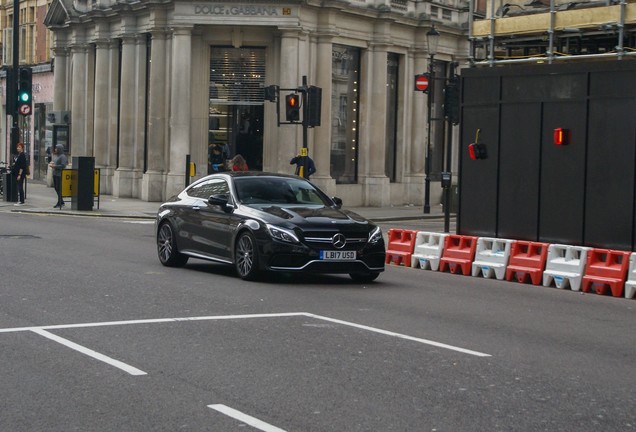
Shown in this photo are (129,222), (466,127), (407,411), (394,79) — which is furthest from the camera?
(394,79)

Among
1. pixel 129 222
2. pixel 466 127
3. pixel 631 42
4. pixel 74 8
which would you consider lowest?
pixel 129 222

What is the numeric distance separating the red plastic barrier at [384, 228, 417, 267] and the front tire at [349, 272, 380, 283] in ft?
11.1

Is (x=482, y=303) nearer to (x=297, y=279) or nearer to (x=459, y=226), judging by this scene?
(x=297, y=279)

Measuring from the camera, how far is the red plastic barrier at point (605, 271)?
16094mm

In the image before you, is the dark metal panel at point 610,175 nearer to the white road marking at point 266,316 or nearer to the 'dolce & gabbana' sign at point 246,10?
the white road marking at point 266,316

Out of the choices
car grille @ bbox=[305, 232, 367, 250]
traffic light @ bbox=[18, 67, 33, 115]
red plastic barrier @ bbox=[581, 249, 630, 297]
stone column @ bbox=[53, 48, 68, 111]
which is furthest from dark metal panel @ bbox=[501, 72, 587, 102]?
stone column @ bbox=[53, 48, 68, 111]

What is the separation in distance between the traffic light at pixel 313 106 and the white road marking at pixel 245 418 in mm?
23379

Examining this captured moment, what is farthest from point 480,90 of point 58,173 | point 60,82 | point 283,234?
point 60,82

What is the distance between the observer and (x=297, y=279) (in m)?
16.5

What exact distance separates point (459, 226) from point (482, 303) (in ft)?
22.2

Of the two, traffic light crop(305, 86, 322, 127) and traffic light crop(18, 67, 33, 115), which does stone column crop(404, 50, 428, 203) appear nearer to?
traffic light crop(305, 86, 322, 127)

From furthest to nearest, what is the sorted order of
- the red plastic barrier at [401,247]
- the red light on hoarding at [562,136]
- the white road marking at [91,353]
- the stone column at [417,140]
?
the stone column at [417,140] < the red plastic barrier at [401,247] < the red light on hoarding at [562,136] < the white road marking at [91,353]

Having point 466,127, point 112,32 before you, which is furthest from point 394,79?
point 466,127

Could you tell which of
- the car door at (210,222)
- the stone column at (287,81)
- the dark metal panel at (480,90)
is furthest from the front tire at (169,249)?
the stone column at (287,81)
